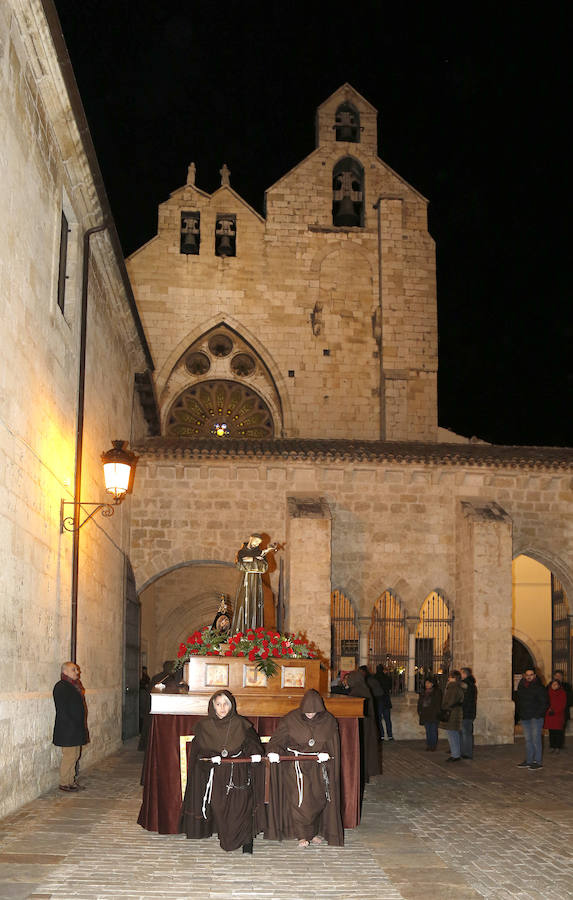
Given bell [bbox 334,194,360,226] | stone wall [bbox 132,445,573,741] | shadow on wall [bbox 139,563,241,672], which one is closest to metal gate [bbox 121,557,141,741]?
stone wall [bbox 132,445,573,741]

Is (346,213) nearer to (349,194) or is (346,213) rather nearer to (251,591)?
(349,194)

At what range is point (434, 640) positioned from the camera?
21.6m

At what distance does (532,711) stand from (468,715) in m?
1.73

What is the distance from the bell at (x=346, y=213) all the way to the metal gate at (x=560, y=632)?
479 inches

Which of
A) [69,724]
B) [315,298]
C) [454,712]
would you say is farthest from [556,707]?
[315,298]

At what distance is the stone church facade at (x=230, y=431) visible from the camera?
10102mm

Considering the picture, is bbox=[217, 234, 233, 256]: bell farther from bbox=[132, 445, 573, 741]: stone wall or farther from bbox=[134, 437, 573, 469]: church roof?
bbox=[132, 445, 573, 741]: stone wall

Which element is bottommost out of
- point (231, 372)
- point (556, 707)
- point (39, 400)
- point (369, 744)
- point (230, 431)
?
point (369, 744)

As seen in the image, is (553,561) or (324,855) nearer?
(324,855)

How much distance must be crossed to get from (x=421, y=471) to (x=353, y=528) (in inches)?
74.9

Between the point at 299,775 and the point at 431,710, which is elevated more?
the point at 299,775

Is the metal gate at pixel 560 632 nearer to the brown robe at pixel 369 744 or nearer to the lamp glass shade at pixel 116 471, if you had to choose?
the brown robe at pixel 369 744

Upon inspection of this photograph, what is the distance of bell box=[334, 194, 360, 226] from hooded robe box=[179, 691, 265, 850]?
2199 centimetres

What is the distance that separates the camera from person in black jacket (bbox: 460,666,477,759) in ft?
50.9
